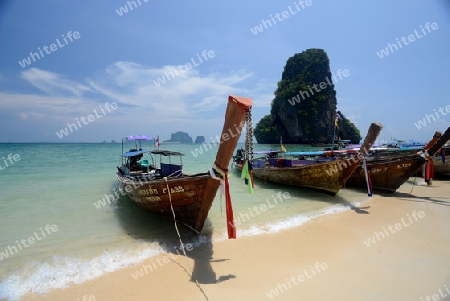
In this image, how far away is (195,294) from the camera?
12.7 ft

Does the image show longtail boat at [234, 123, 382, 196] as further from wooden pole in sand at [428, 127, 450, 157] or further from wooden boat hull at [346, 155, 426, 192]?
wooden pole in sand at [428, 127, 450, 157]

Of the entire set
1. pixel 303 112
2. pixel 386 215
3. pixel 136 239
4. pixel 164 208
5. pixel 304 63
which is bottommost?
pixel 386 215

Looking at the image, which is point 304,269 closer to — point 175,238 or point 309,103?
point 175,238

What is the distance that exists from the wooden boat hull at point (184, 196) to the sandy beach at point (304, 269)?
2.99 feet

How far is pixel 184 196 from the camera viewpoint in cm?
618

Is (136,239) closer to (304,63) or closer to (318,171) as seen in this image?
(318,171)

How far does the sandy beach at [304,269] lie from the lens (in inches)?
151

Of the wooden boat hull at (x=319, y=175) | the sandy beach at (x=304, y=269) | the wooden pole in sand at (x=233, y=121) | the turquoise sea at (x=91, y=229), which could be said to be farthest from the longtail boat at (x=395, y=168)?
the wooden pole in sand at (x=233, y=121)

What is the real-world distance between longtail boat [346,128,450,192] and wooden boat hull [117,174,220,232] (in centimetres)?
989

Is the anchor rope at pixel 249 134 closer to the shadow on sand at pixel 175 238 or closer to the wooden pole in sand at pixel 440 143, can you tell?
the shadow on sand at pixel 175 238

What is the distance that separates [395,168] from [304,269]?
9.48 meters

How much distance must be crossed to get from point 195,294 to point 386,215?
23.9 ft

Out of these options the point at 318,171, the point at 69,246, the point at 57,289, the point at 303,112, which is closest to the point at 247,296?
the point at 57,289

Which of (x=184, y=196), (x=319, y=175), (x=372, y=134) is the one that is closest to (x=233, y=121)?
(x=184, y=196)
